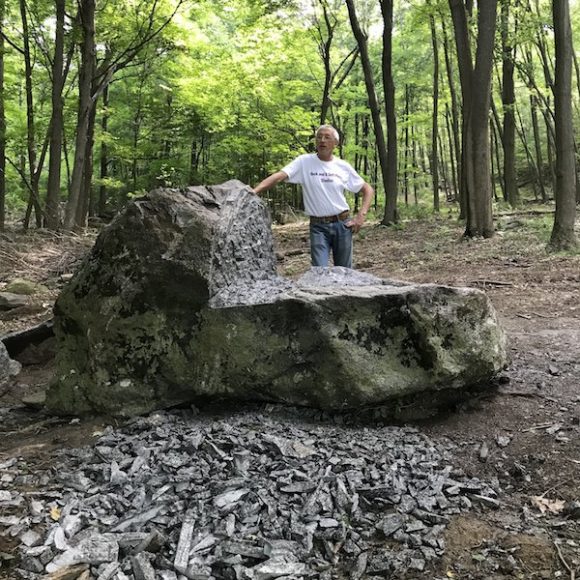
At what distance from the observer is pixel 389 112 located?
1597 centimetres

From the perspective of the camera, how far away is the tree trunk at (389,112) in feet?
51.3

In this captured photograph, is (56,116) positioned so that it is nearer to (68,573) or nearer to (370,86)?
(370,86)

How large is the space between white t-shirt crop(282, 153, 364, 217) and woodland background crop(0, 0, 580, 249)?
609 centimetres

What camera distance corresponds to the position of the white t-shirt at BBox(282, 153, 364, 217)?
5129mm

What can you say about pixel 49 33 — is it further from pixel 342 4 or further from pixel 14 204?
pixel 14 204

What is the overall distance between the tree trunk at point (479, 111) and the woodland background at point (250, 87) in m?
0.03

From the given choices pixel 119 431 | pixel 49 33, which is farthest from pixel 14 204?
pixel 119 431

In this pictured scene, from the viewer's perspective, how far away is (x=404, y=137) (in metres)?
31.5

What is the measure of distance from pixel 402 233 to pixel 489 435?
11.9 m

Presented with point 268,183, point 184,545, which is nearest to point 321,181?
point 268,183

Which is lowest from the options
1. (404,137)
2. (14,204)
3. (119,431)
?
(119,431)

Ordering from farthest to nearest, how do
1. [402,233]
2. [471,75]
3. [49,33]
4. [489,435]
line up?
[49,33], [402,233], [471,75], [489,435]

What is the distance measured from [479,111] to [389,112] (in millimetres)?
5330

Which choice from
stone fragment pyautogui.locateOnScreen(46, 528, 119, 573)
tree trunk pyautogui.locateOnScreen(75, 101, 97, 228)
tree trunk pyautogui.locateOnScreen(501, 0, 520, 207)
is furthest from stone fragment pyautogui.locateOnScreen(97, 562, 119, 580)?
tree trunk pyautogui.locateOnScreen(501, 0, 520, 207)
